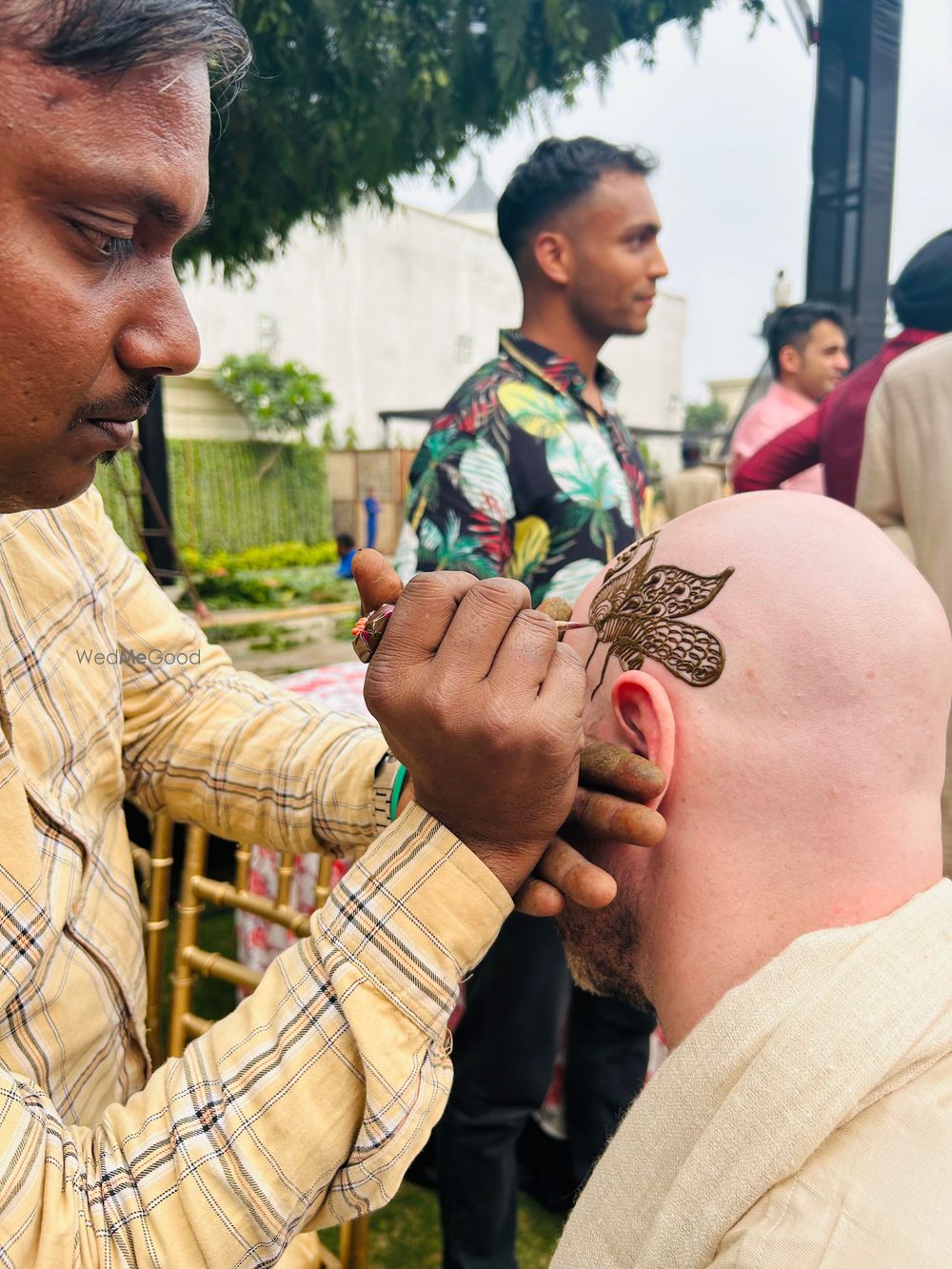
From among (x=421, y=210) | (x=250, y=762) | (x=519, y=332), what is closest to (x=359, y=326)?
(x=421, y=210)

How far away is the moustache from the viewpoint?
2.83 feet

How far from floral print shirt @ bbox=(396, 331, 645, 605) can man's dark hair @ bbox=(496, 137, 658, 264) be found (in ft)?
1.63

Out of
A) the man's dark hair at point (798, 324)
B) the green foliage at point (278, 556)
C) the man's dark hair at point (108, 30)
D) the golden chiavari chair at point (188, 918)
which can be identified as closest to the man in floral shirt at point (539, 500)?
the golden chiavari chair at point (188, 918)

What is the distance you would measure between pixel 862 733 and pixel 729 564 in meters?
0.22

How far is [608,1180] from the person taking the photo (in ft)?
2.79

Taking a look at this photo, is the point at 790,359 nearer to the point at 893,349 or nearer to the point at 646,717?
the point at 893,349

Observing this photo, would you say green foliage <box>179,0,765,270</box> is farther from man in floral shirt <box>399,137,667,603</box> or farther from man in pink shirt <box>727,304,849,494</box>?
man in floral shirt <box>399,137,667,603</box>

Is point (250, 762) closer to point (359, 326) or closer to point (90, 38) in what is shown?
point (90, 38)

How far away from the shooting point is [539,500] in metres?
2.02

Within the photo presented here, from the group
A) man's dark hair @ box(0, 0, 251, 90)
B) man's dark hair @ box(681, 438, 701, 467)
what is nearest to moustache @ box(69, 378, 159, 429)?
man's dark hair @ box(0, 0, 251, 90)

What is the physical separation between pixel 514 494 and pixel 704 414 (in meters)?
47.9

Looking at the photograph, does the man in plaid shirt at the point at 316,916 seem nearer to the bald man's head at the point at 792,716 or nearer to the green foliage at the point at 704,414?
the bald man's head at the point at 792,716

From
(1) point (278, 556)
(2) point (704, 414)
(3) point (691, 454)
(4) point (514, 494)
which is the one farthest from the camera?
(2) point (704, 414)

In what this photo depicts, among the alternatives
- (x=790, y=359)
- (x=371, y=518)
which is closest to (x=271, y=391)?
(x=371, y=518)
